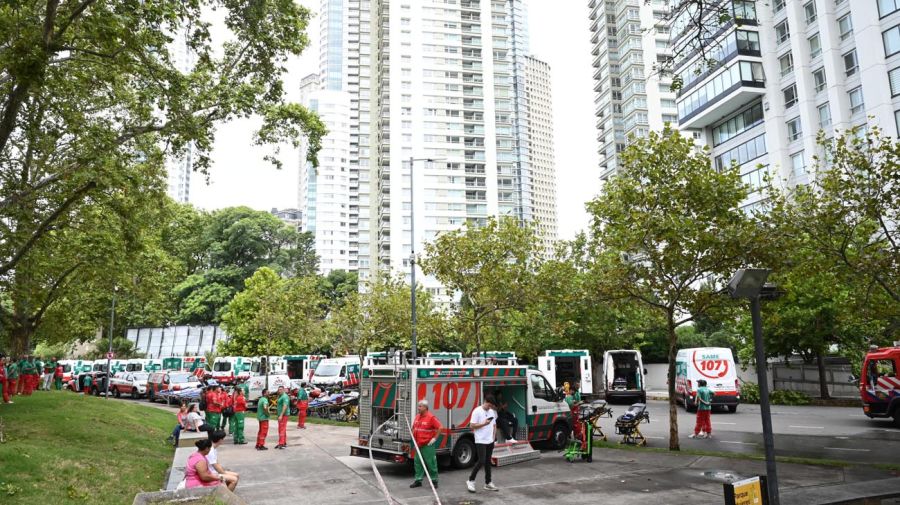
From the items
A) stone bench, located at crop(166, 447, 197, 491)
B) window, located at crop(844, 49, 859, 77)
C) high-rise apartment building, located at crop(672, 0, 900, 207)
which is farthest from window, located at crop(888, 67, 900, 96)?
stone bench, located at crop(166, 447, 197, 491)

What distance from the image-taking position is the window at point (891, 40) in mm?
34575

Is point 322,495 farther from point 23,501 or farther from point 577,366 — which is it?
point 577,366

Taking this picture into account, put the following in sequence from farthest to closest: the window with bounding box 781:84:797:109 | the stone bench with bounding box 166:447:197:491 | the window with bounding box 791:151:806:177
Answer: the window with bounding box 781:84:797:109, the window with bounding box 791:151:806:177, the stone bench with bounding box 166:447:197:491

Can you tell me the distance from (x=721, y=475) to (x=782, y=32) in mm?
41389

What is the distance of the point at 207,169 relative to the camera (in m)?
14.1

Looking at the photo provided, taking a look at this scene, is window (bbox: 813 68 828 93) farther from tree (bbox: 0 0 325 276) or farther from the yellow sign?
the yellow sign

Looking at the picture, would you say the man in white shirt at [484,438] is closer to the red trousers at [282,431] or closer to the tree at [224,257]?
the red trousers at [282,431]

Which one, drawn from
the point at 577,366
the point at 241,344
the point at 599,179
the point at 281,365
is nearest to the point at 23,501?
the point at 577,366

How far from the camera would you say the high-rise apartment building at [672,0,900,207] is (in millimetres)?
35500

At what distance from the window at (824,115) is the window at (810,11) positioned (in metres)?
5.97

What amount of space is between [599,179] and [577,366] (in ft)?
182

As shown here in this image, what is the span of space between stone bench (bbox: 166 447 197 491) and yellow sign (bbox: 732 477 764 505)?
26.4ft

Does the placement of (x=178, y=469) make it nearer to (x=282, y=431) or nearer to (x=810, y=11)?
(x=282, y=431)

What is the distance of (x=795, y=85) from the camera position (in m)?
42.0
